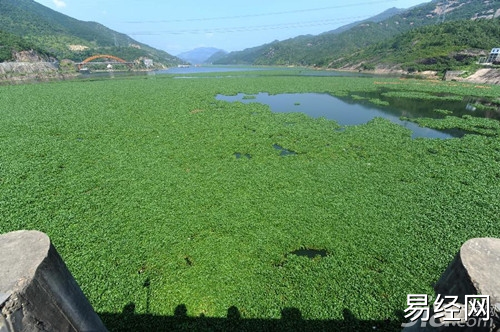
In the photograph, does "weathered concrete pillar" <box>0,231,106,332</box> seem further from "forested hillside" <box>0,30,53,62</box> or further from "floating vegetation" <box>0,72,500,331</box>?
"forested hillside" <box>0,30,53,62</box>

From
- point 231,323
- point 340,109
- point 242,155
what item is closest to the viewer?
point 231,323

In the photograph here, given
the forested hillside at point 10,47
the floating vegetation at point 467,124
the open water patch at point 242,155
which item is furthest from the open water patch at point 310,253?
the forested hillside at point 10,47

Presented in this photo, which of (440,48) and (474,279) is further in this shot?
(440,48)

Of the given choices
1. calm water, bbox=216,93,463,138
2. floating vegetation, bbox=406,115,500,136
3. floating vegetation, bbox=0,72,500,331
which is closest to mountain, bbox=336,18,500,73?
calm water, bbox=216,93,463,138

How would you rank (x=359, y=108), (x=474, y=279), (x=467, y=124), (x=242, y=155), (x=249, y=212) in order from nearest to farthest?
(x=474, y=279), (x=249, y=212), (x=242, y=155), (x=467, y=124), (x=359, y=108)

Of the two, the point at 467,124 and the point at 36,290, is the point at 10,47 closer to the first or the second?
the point at 36,290

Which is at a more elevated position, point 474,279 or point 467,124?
point 474,279

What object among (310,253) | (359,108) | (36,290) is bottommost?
(310,253)

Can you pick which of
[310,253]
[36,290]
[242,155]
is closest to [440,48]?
[242,155]
